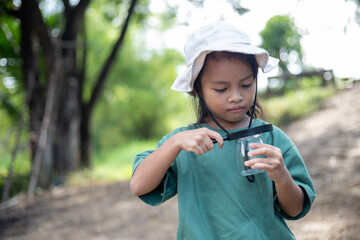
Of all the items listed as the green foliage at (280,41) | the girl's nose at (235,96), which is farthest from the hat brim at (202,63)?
the green foliage at (280,41)

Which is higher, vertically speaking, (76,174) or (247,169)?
(247,169)

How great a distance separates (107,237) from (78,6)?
4.42 meters

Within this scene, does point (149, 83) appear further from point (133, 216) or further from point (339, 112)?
point (133, 216)

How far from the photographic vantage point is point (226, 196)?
1.33m

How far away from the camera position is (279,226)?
133 centimetres

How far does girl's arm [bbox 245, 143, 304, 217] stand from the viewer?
3.78 feet

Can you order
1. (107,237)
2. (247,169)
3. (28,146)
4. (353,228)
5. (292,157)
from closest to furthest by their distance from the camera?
(247,169)
(292,157)
(353,228)
(107,237)
(28,146)

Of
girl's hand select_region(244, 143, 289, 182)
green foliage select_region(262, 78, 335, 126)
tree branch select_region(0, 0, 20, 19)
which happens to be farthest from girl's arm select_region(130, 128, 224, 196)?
green foliage select_region(262, 78, 335, 126)

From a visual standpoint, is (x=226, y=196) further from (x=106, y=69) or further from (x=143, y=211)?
(x=106, y=69)

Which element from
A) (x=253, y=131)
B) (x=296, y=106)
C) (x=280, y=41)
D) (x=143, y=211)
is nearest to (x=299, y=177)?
(x=253, y=131)

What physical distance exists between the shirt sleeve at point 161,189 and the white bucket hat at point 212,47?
32 centimetres

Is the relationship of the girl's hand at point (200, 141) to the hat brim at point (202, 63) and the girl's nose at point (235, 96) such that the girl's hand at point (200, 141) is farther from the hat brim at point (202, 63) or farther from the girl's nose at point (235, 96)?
the hat brim at point (202, 63)

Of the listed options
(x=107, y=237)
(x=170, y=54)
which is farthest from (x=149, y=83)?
(x=107, y=237)

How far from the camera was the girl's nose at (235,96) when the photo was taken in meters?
1.31
